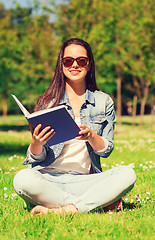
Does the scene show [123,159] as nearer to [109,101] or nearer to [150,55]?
[109,101]

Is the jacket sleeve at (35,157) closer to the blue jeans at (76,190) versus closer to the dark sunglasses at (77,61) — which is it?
the blue jeans at (76,190)

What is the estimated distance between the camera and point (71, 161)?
160 inches

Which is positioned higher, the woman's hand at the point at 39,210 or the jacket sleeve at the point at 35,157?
the jacket sleeve at the point at 35,157

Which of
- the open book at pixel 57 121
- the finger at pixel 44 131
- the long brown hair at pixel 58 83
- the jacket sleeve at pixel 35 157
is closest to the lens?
the open book at pixel 57 121

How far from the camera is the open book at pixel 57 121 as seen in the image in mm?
3227

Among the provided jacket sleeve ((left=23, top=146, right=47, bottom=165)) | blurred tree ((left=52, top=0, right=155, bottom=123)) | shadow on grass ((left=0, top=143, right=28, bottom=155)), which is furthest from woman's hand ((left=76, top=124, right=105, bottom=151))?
blurred tree ((left=52, top=0, right=155, bottom=123))

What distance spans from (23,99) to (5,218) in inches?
837

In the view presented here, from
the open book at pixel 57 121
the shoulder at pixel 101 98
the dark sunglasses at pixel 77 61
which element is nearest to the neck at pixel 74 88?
the shoulder at pixel 101 98

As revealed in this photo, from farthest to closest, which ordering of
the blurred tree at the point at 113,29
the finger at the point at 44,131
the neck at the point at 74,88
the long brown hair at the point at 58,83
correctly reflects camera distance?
the blurred tree at the point at 113,29 < the neck at the point at 74,88 < the long brown hair at the point at 58,83 < the finger at the point at 44,131

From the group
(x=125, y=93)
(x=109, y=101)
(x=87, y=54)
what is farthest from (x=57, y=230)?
(x=125, y=93)

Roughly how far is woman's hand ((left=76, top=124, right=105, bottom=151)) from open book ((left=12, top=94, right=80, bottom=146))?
0.08 m

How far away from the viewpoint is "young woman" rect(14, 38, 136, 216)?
146 inches

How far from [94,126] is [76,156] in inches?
17.4

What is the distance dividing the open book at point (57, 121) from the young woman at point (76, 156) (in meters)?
0.08
